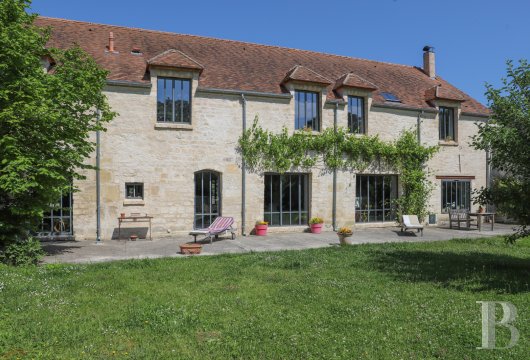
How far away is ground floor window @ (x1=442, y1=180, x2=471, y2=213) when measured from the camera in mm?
20141

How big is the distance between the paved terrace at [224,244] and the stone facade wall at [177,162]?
102cm

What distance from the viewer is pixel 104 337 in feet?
16.3

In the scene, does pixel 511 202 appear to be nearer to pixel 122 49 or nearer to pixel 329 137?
pixel 329 137

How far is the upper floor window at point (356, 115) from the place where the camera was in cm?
1804

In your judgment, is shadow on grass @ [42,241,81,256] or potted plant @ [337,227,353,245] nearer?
shadow on grass @ [42,241,81,256]

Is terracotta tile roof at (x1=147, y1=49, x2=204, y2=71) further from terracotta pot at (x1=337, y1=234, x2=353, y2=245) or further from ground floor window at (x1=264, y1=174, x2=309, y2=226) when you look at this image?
terracotta pot at (x1=337, y1=234, x2=353, y2=245)

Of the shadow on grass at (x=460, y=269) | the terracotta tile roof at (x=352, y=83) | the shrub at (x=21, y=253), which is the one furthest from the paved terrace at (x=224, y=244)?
the terracotta tile roof at (x=352, y=83)

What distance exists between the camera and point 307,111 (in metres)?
17.2

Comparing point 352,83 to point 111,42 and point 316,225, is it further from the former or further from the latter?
point 111,42

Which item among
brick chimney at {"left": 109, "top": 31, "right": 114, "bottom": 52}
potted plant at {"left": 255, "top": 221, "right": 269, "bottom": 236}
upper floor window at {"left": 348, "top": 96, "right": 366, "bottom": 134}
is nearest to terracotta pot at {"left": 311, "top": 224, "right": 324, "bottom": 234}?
potted plant at {"left": 255, "top": 221, "right": 269, "bottom": 236}

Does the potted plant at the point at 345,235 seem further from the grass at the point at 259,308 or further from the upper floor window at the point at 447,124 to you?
the upper floor window at the point at 447,124

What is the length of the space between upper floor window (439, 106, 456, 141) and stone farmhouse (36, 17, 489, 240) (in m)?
0.06

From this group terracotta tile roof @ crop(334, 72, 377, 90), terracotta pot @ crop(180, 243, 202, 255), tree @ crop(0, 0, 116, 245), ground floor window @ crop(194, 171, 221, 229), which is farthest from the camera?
terracotta tile roof @ crop(334, 72, 377, 90)

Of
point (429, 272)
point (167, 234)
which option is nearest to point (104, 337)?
point (429, 272)
